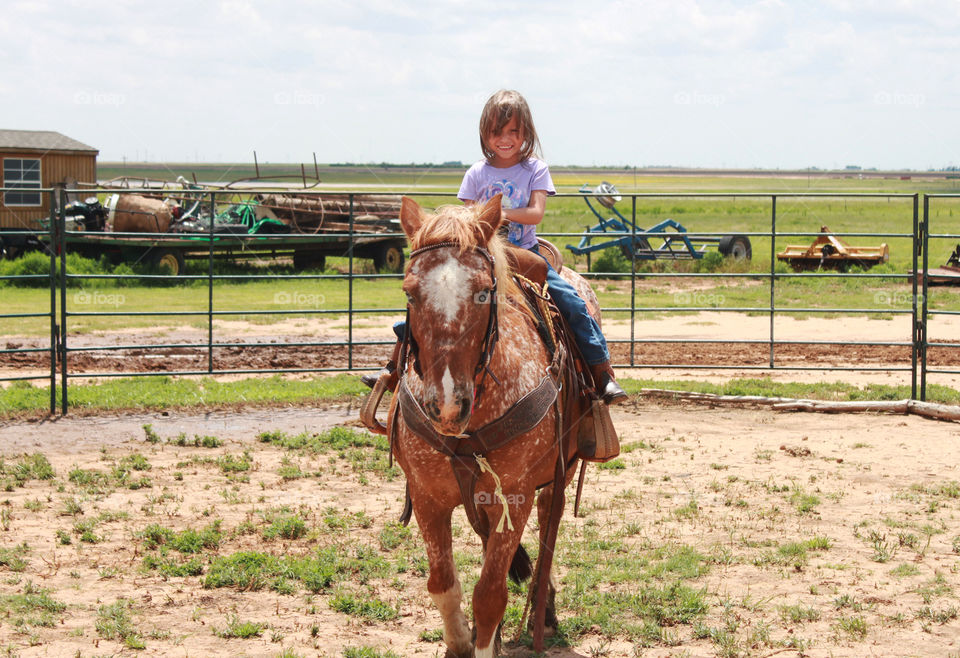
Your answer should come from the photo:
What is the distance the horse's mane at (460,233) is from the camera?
303cm

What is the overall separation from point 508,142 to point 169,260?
15.8 meters

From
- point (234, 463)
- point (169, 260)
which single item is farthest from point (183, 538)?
point (169, 260)

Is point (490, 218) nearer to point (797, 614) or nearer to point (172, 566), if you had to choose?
point (797, 614)

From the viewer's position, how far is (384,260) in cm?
2095

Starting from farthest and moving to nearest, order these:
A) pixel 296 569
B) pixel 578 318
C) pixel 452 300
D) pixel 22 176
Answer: pixel 22 176
pixel 296 569
pixel 578 318
pixel 452 300

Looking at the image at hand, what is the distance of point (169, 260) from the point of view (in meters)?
18.5

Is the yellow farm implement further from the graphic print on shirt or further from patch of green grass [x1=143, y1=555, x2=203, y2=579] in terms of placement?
patch of green grass [x1=143, y1=555, x2=203, y2=579]

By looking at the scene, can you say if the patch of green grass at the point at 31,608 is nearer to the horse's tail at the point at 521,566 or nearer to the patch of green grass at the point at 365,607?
the patch of green grass at the point at 365,607

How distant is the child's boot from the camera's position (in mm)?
4184

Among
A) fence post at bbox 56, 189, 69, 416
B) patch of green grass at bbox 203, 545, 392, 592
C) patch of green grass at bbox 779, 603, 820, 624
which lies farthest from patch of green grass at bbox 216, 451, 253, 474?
patch of green grass at bbox 779, 603, 820, 624

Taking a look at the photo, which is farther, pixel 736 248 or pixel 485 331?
pixel 736 248

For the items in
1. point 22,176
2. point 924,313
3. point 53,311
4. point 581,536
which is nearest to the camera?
point 581,536

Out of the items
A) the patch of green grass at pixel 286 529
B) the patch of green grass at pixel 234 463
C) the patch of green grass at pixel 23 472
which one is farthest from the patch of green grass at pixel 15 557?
the patch of green grass at pixel 234 463

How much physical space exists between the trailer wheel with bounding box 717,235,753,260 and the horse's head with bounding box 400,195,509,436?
57.5 ft
